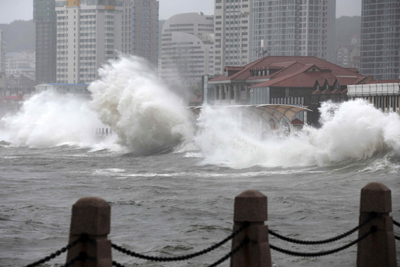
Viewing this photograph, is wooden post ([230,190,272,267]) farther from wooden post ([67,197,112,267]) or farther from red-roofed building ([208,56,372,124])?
red-roofed building ([208,56,372,124])

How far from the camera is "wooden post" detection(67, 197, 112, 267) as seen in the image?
664 centimetres

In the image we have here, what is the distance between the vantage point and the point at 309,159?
3144cm

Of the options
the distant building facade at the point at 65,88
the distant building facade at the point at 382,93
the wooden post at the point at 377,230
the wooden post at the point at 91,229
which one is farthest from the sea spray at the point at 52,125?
the distant building facade at the point at 65,88

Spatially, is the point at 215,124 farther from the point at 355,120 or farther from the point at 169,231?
the point at 169,231

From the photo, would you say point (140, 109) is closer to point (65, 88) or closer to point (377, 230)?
point (377, 230)

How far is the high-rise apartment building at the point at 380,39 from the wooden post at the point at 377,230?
554ft

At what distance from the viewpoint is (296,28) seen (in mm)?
187125

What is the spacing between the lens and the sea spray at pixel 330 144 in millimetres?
29047

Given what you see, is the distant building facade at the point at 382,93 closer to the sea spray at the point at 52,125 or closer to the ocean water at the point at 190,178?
the ocean water at the point at 190,178

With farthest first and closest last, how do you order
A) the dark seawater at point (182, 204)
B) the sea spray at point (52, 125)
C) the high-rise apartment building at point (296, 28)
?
the high-rise apartment building at point (296, 28)
the sea spray at point (52, 125)
the dark seawater at point (182, 204)

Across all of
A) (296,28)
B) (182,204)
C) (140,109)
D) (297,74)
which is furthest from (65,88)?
(182,204)

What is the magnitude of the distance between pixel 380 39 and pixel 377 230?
178 metres

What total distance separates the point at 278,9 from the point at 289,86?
117 m

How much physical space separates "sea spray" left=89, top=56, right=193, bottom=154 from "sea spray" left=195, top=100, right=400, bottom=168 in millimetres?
11353
